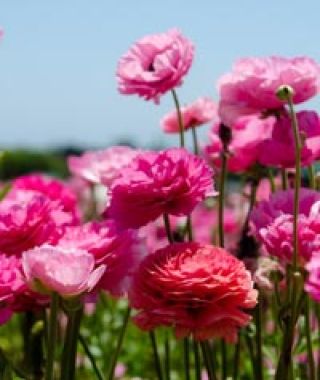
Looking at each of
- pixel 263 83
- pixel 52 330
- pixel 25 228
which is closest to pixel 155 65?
pixel 263 83

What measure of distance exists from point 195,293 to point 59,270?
0.44ft

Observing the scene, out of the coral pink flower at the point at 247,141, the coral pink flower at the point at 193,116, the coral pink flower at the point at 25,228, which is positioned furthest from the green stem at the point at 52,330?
the coral pink flower at the point at 193,116

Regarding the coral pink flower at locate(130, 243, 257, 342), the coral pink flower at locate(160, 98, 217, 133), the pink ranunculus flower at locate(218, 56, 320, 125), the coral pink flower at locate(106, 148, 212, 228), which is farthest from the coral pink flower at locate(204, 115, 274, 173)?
the coral pink flower at locate(130, 243, 257, 342)

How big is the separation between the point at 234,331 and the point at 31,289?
20 cm

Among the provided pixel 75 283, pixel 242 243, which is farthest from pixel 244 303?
pixel 242 243

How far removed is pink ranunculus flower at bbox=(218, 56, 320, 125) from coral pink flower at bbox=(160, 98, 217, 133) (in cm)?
26

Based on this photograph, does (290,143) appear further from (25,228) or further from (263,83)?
(25,228)

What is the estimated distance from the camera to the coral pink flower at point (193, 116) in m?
1.52

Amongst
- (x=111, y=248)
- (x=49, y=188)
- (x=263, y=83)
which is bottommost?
(x=49, y=188)

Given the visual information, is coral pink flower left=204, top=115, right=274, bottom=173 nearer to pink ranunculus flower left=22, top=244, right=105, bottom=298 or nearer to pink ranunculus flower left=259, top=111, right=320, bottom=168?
pink ranunculus flower left=259, top=111, right=320, bottom=168

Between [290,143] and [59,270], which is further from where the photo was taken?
[290,143]

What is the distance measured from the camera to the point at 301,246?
104 cm

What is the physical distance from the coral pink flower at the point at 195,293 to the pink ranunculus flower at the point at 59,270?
2.7 inches

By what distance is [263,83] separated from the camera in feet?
3.92
